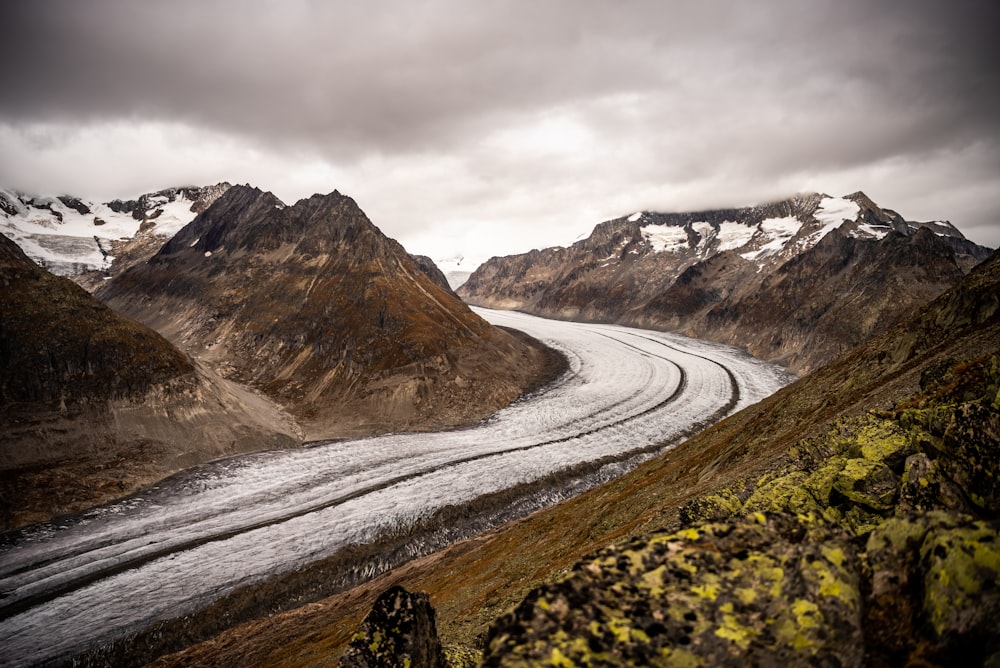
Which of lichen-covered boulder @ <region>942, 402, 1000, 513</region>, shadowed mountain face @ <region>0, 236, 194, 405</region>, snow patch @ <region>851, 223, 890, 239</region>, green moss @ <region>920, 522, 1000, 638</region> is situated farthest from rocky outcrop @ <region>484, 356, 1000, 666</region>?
snow patch @ <region>851, 223, 890, 239</region>

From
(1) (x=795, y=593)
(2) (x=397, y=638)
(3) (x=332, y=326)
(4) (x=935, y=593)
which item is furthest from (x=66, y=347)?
(4) (x=935, y=593)

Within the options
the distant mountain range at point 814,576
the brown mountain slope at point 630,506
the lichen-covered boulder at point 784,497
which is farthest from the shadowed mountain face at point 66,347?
the lichen-covered boulder at point 784,497

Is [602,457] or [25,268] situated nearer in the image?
[602,457]

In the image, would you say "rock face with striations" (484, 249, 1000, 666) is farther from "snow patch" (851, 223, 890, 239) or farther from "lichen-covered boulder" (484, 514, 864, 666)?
"snow patch" (851, 223, 890, 239)

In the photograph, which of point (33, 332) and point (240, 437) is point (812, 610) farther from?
point (33, 332)

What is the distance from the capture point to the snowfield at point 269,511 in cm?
3316

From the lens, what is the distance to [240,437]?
60156 millimetres

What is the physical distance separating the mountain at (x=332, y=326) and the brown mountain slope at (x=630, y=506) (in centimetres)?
3849

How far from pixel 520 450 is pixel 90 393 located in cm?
5266

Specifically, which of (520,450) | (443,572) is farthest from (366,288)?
(443,572)

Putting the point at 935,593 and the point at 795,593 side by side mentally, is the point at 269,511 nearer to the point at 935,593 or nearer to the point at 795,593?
the point at 795,593

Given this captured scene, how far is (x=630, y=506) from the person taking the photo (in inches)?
1099

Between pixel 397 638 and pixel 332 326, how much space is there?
86792 millimetres

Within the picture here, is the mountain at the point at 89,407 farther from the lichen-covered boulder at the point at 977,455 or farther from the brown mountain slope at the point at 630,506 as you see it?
the lichen-covered boulder at the point at 977,455
